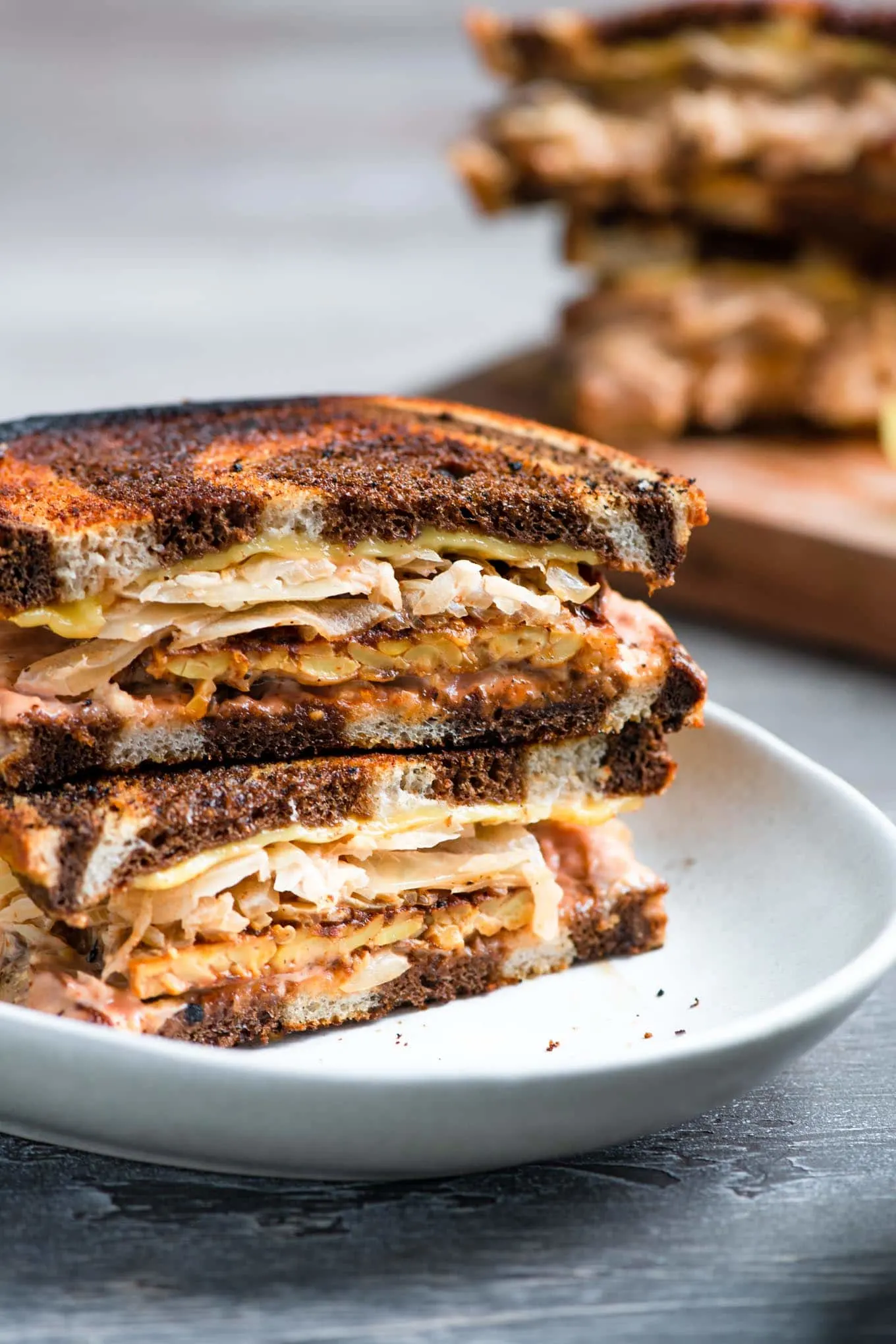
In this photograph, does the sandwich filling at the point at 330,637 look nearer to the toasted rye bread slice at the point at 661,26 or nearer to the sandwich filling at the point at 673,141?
the sandwich filling at the point at 673,141

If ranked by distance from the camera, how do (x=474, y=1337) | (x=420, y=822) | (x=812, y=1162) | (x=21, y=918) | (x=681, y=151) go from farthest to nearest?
(x=681, y=151)
(x=420, y=822)
(x=21, y=918)
(x=812, y=1162)
(x=474, y=1337)

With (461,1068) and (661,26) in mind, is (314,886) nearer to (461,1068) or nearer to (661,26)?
(461,1068)

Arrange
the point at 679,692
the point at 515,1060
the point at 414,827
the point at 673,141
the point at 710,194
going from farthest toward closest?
the point at 710,194
the point at 673,141
the point at 679,692
the point at 414,827
the point at 515,1060

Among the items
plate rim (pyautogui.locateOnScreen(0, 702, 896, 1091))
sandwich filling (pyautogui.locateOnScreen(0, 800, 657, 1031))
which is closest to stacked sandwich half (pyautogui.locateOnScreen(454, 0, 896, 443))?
sandwich filling (pyautogui.locateOnScreen(0, 800, 657, 1031))

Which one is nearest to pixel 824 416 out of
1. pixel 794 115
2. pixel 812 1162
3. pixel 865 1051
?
pixel 794 115

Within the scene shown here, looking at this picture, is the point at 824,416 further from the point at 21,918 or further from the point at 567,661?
the point at 21,918

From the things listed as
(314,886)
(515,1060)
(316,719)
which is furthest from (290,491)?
(515,1060)

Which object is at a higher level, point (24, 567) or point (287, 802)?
point (24, 567)
